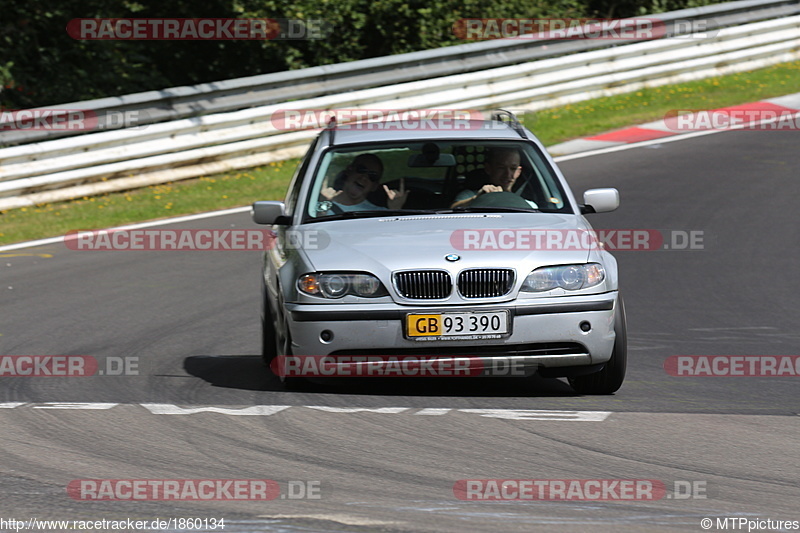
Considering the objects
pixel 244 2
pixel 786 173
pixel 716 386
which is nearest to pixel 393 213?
pixel 716 386

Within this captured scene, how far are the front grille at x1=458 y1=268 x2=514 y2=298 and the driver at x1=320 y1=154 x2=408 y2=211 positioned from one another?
4.07 ft

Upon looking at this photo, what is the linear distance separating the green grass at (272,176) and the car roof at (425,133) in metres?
6.12

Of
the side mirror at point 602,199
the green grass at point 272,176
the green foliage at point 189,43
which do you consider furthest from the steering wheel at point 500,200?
the green foliage at point 189,43

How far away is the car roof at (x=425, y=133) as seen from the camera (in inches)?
331

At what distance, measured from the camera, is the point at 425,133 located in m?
8.49

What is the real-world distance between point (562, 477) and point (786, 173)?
10.7 metres

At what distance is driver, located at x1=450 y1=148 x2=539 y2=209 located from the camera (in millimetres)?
8242

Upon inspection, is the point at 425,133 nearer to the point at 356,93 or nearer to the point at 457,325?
the point at 457,325

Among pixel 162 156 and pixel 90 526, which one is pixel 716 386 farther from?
pixel 162 156

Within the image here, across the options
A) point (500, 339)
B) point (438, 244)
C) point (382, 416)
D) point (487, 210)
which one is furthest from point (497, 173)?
point (382, 416)

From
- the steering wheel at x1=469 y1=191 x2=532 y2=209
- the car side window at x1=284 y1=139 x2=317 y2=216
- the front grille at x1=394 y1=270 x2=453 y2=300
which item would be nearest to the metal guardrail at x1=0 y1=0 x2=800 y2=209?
the car side window at x1=284 y1=139 x2=317 y2=216

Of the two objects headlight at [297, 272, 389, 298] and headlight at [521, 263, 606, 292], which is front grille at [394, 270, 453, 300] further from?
headlight at [521, 263, 606, 292]

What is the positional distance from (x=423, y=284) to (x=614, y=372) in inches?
47.4

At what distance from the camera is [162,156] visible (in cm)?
1638
